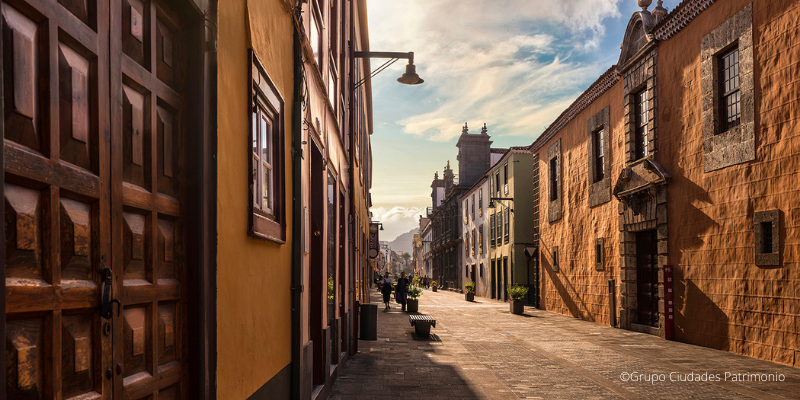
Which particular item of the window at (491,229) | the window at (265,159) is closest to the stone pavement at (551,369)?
the window at (265,159)

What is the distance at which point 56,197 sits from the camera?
1.84m

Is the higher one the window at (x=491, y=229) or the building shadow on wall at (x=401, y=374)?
the window at (x=491, y=229)

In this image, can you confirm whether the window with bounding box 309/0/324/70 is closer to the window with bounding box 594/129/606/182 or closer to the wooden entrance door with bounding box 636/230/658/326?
the wooden entrance door with bounding box 636/230/658/326

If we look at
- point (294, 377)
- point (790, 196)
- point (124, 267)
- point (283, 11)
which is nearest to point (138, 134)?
point (124, 267)

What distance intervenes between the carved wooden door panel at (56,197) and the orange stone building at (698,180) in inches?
431

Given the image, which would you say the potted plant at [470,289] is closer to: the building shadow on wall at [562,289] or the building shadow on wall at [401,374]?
the building shadow on wall at [562,289]

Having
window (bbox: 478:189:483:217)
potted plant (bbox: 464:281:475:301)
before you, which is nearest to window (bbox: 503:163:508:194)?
potted plant (bbox: 464:281:475:301)

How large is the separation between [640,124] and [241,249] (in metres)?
15.1

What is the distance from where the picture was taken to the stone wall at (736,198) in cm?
1000

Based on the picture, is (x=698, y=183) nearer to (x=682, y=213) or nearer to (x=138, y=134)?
(x=682, y=213)

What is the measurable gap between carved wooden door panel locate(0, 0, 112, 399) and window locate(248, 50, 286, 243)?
5.40 ft

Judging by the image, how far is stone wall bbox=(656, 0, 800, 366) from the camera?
32.8ft

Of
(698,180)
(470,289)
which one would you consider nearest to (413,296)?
(470,289)

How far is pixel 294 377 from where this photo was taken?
17.3ft
